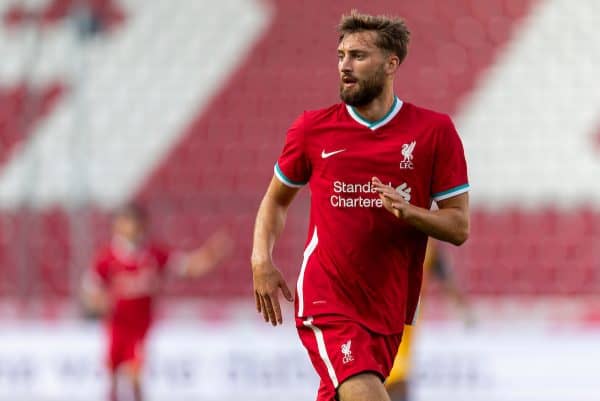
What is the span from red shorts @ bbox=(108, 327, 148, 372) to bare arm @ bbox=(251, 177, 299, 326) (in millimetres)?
5607

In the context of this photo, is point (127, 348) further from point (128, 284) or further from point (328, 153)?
point (328, 153)

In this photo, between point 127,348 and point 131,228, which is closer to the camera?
point 131,228

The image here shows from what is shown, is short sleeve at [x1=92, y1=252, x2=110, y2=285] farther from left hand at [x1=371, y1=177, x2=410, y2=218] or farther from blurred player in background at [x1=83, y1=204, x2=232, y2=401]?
left hand at [x1=371, y1=177, x2=410, y2=218]

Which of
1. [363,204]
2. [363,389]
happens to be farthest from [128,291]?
[363,389]

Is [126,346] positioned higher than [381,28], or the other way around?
[381,28]

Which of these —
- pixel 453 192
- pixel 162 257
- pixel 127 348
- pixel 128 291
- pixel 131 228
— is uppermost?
pixel 453 192

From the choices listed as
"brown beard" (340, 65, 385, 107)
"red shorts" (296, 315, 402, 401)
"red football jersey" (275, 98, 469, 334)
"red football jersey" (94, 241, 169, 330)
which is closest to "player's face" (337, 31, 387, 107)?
"brown beard" (340, 65, 385, 107)

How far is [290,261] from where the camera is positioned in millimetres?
13047

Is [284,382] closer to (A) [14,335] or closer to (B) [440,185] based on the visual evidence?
(A) [14,335]

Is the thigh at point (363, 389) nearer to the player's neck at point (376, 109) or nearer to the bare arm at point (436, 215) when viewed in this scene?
the bare arm at point (436, 215)

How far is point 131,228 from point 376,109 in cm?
573

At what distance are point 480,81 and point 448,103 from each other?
0.52 metres

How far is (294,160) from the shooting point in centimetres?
511

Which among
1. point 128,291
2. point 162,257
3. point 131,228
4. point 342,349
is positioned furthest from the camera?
point 162,257
